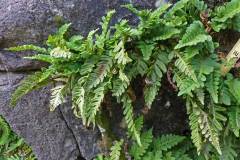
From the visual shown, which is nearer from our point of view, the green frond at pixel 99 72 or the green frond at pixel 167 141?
the green frond at pixel 99 72

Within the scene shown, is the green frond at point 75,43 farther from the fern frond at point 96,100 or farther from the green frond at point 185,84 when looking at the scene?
the green frond at point 185,84

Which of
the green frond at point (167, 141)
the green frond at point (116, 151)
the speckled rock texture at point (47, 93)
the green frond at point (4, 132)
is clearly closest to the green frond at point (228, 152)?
the green frond at point (167, 141)

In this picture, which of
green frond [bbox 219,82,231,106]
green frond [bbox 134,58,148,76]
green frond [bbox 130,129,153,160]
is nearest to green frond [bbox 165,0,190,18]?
green frond [bbox 134,58,148,76]

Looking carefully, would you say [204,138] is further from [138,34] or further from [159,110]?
[138,34]

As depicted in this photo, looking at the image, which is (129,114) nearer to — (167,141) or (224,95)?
(167,141)

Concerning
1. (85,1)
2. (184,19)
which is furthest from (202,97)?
(85,1)
